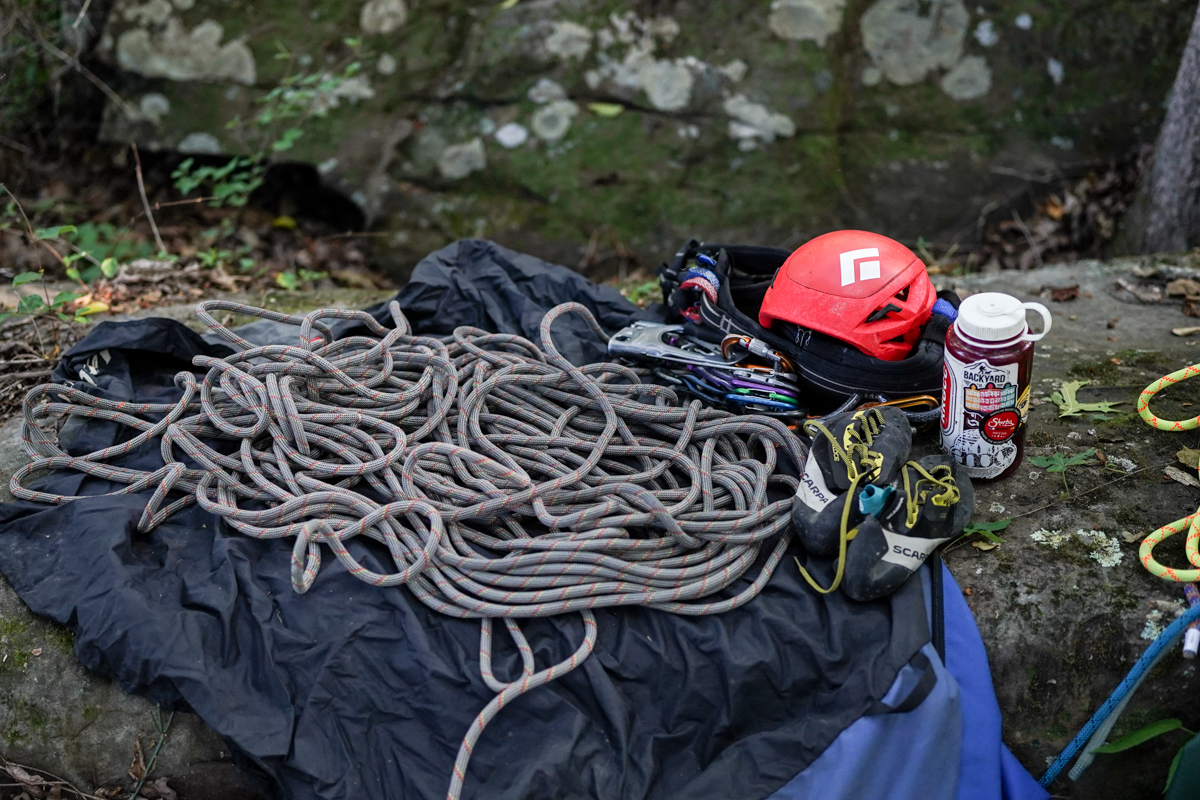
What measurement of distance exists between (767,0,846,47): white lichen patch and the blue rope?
3.39 metres

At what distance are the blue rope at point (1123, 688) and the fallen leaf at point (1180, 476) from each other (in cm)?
50

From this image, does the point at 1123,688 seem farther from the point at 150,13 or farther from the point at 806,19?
the point at 150,13

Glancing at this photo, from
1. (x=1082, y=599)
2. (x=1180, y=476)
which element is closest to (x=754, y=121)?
(x=1180, y=476)

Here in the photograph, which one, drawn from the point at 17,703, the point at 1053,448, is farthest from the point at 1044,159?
the point at 17,703

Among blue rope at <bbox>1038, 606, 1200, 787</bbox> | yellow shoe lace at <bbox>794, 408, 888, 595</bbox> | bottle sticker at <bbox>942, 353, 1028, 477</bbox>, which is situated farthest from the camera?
bottle sticker at <bbox>942, 353, 1028, 477</bbox>

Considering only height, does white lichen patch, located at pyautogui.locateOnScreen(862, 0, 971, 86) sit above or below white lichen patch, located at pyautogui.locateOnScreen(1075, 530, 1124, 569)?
above

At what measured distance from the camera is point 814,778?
6.06 feet

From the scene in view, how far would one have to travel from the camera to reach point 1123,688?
6.31 ft

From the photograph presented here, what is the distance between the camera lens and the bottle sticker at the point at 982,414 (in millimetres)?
2068

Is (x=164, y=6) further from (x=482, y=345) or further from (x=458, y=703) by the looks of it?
(x=458, y=703)

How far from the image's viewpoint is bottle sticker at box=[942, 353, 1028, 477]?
2068 mm

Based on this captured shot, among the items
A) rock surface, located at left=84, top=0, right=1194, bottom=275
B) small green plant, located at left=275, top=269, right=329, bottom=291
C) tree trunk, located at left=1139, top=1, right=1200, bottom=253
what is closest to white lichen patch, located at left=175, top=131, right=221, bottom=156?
rock surface, located at left=84, top=0, right=1194, bottom=275

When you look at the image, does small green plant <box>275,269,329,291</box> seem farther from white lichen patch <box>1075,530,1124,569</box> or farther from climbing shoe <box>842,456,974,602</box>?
white lichen patch <box>1075,530,1124,569</box>

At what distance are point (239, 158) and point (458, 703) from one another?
3712mm
